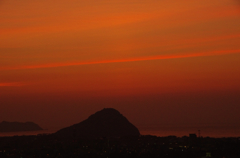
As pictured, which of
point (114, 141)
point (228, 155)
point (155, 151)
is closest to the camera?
point (228, 155)

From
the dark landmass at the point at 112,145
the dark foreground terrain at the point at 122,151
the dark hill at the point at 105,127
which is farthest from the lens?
the dark hill at the point at 105,127

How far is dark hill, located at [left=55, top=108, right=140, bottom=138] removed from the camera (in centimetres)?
14125

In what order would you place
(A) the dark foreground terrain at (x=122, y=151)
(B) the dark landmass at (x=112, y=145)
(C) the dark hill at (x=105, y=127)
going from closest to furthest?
(A) the dark foreground terrain at (x=122, y=151) → (B) the dark landmass at (x=112, y=145) → (C) the dark hill at (x=105, y=127)

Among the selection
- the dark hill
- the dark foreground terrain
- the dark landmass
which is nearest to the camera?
the dark foreground terrain

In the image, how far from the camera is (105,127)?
145 meters

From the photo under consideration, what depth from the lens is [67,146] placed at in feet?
390

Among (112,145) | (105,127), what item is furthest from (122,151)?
(105,127)

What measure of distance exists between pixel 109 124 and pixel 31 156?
4540 centimetres

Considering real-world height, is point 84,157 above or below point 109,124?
below

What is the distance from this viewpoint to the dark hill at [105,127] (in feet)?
463

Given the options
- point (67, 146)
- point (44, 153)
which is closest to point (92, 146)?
point (67, 146)

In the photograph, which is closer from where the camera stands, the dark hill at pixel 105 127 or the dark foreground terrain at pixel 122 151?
the dark foreground terrain at pixel 122 151

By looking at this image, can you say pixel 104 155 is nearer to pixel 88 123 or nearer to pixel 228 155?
pixel 228 155

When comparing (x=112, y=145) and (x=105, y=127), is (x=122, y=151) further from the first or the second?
(x=105, y=127)
